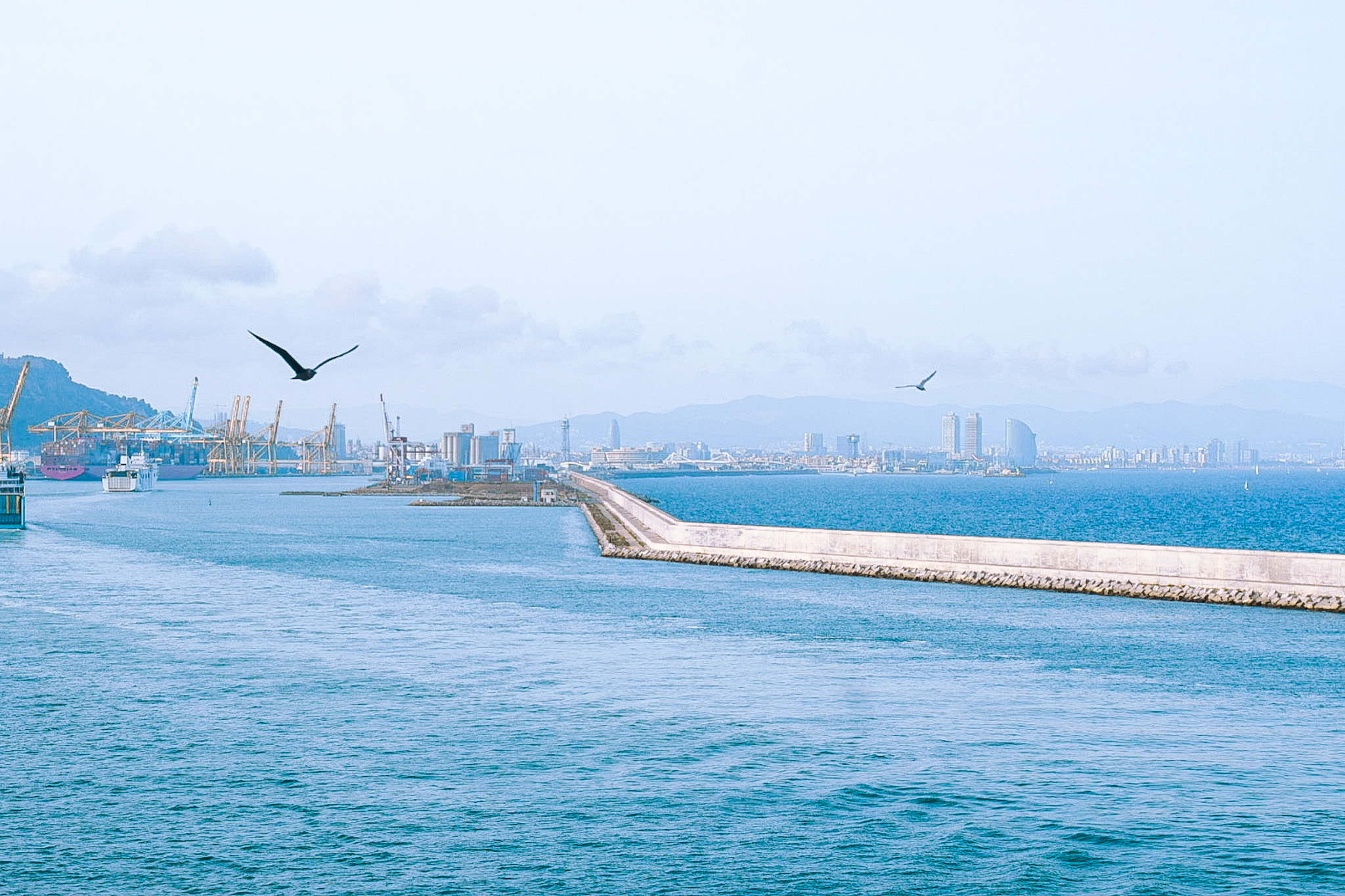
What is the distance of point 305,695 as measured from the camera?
90.9ft

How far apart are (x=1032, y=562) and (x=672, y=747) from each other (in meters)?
29.1

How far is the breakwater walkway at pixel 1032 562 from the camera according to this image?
40.9m

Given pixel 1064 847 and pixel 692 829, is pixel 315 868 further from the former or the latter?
pixel 1064 847

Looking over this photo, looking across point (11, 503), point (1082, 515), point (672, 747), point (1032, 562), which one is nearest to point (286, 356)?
point (672, 747)

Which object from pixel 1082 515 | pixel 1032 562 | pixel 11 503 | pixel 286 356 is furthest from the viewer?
pixel 1082 515

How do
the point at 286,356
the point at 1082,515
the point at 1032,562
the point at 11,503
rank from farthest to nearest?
the point at 1082,515 → the point at 11,503 → the point at 1032,562 → the point at 286,356

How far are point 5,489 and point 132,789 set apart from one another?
8927cm

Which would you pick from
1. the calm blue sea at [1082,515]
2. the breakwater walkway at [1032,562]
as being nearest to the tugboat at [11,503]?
the breakwater walkway at [1032,562]

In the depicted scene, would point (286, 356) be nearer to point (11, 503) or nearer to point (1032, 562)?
point (1032, 562)

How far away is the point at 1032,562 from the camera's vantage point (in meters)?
48.9

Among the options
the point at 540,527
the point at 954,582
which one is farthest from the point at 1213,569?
the point at 540,527

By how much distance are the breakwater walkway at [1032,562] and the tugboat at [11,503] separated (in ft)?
167

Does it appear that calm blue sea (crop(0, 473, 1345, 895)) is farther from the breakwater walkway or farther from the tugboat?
the tugboat

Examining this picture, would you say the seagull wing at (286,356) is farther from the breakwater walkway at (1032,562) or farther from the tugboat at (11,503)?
the tugboat at (11,503)
